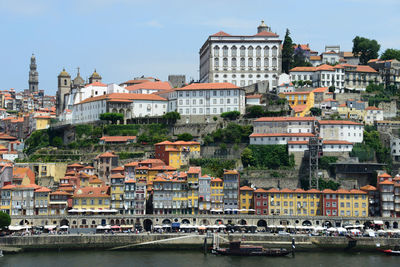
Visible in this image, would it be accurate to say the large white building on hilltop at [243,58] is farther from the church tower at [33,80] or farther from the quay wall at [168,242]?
the church tower at [33,80]

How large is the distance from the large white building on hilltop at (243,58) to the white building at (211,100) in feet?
26.9

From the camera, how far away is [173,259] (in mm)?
55969

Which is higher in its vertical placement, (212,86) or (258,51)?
(258,51)

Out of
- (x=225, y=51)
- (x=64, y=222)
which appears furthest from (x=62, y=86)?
(x=64, y=222)

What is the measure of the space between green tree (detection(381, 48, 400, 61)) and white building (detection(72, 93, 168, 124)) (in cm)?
3530

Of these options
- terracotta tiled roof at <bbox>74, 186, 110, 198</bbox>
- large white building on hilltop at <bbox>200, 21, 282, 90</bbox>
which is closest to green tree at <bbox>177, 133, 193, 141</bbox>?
terracotta tiled roof at <bbox>74, 186, 110, 198</bbox>

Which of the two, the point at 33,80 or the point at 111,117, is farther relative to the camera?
the point at 33,80

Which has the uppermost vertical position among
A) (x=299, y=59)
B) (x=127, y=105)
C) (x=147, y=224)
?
(x=299, y=59)

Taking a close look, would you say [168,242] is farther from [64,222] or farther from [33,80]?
[33,80]

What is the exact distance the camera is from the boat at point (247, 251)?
191 feet

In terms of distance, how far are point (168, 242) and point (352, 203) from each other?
18827mm

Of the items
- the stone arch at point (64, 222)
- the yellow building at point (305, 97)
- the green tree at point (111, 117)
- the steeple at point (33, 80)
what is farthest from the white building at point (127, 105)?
the steeple at point (33, 80)

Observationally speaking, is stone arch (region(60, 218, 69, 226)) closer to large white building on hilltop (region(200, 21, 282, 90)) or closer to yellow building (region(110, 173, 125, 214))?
yellow building (region(110, 173, 125, 214))

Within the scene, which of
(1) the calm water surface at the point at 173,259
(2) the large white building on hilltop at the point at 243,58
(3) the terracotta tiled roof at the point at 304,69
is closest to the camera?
(1) the calm water surface at the point at 173,259
